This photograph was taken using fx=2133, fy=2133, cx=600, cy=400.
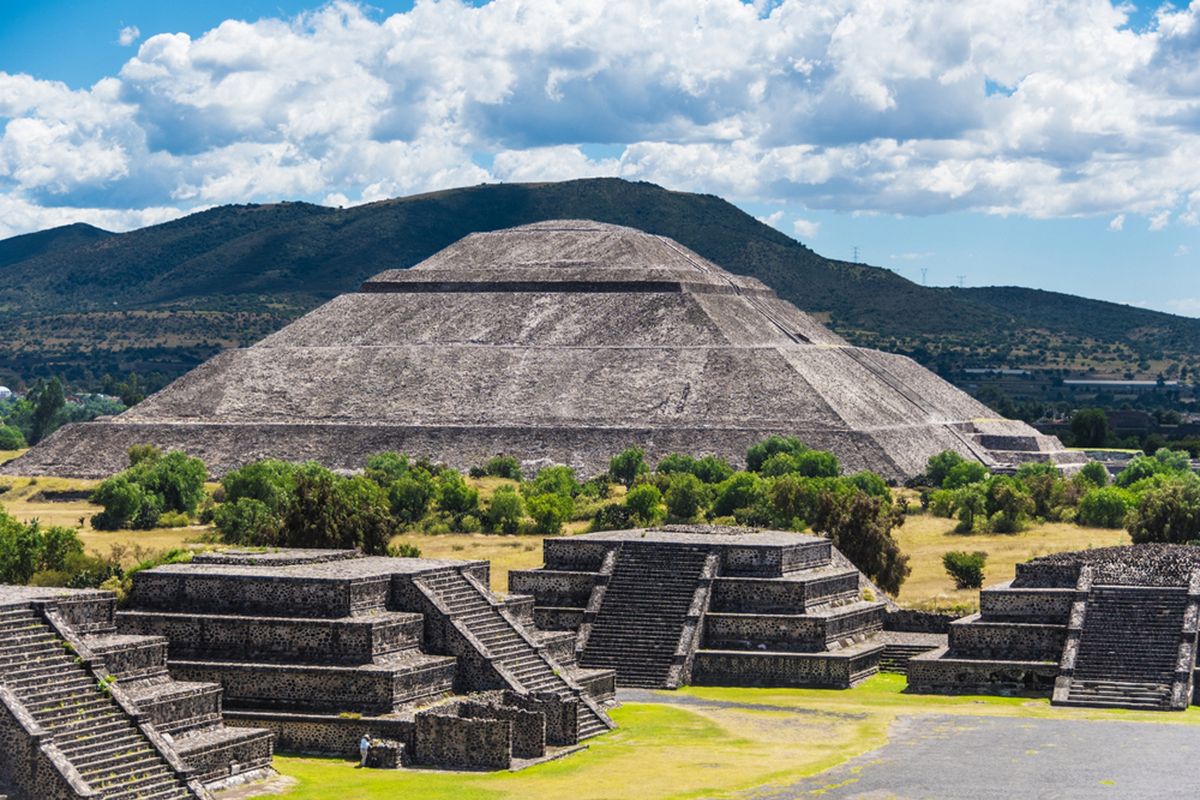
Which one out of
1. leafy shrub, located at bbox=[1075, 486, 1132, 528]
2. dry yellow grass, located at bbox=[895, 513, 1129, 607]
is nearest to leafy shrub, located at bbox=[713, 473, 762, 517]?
dry yellow grass, located at bbox=[895, 513, 1129, 607]

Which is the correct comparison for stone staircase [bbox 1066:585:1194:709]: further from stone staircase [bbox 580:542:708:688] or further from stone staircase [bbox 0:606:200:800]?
stone staircase [bbox 0:606:200:800]

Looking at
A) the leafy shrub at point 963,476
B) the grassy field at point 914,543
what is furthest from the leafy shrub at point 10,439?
the leafy shrub at point 963,476

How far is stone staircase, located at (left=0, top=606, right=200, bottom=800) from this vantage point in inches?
1296

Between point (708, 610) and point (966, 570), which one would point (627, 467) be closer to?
point (966, 570)

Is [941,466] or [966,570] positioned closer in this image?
[966,570]

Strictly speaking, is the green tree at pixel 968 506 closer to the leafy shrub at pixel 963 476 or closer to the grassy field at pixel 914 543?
the grassy field at pixel 914 543

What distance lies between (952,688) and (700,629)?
5.89 m

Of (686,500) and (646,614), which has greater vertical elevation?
(686,500)

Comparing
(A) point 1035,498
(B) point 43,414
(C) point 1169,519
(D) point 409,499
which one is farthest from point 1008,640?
(B) point 43,414

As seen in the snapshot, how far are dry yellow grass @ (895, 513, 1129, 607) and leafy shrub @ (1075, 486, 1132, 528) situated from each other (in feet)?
2.49

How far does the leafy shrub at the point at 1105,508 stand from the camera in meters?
85.2

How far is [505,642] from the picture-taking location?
42.8 metres

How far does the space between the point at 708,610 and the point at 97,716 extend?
61.9 ft

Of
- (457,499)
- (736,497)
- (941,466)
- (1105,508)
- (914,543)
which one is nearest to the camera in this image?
(914,543)
